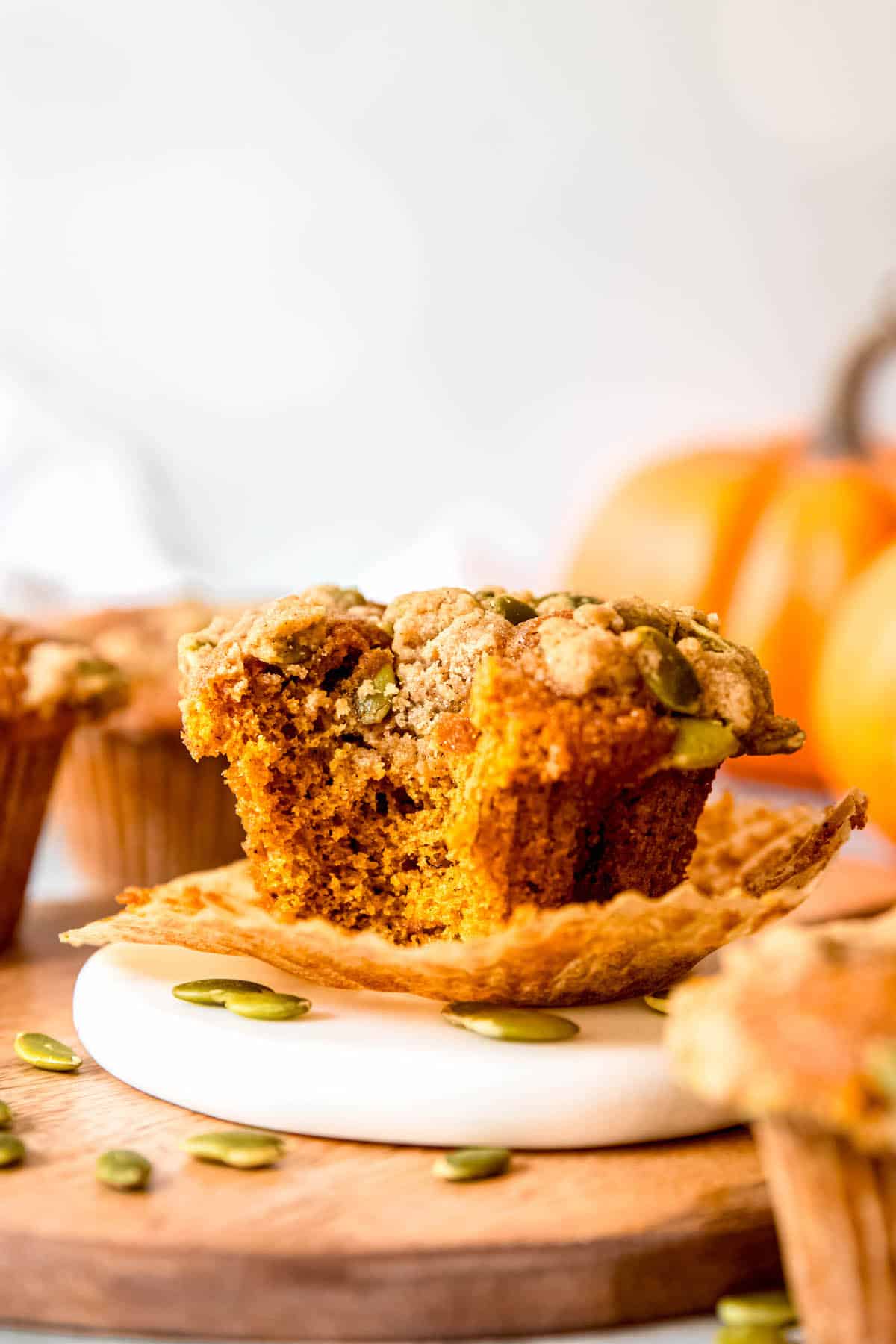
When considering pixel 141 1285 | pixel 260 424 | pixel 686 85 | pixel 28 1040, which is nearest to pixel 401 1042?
pixel 141 1285

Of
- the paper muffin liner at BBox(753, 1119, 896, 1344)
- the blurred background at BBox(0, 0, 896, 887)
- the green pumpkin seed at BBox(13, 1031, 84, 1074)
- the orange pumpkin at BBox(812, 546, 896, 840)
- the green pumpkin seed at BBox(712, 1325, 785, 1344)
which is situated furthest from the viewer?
the blurred background at BBox(0, 0, 896, 887)

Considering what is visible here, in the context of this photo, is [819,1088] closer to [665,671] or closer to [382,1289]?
[382,1289]

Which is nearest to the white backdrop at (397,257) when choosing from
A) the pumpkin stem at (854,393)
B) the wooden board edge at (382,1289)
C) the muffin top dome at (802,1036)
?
the pumpkin stem at (854,393)

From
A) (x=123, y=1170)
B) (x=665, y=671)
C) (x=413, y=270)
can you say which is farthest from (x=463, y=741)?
(x=413, y=270)

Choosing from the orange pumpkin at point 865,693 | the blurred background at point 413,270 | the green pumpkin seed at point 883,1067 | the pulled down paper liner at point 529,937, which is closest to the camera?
the green pumpkin seed at point 883,1067

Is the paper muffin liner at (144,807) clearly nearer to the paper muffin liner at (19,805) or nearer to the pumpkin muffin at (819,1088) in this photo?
the paper muffin liner at (19,805)

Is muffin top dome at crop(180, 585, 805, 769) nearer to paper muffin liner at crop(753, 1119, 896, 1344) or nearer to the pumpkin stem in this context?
paper muffin liner at crop(753, 1119, 896, 1344)

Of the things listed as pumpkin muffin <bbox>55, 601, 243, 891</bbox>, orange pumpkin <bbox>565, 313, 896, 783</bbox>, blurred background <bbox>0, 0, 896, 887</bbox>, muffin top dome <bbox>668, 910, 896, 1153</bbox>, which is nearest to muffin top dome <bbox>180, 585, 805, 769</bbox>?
muffin top dome <bbox>668, 910, 896, 1153</bbox>
